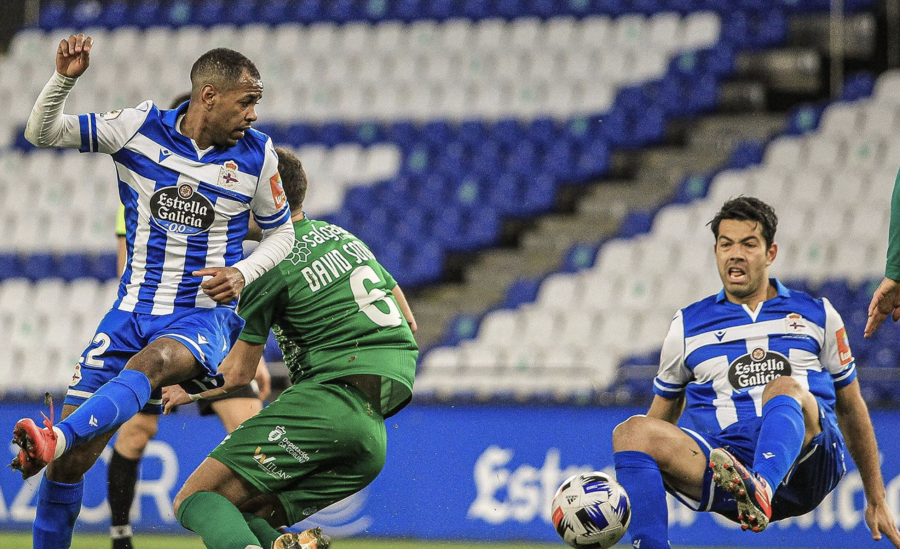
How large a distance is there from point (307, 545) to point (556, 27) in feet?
42.0

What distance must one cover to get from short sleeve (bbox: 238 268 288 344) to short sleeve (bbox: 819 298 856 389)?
2392 millimetres

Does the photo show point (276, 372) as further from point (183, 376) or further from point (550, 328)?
point (183, 376)

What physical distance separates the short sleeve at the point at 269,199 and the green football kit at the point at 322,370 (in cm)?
17

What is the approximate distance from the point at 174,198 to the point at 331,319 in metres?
0.81

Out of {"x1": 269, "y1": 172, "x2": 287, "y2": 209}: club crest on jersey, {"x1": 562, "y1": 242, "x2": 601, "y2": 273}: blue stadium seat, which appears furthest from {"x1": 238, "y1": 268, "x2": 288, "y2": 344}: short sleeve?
{"x1": 562, "y1": 242, "x2": 601, "y2": 273}: blue stadium seat

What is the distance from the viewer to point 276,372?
35.5 ft

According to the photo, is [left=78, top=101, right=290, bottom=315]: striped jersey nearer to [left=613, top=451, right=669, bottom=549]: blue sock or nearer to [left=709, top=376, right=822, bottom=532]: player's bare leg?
[left=613, top=451, right=669, bottom=549]: blue sock

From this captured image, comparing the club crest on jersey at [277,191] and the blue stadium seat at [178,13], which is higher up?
Result: the blue stadium seat at [178,13]

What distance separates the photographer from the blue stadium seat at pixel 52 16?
18.5 meters

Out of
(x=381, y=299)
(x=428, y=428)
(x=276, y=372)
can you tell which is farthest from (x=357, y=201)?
(x=381, y=299)

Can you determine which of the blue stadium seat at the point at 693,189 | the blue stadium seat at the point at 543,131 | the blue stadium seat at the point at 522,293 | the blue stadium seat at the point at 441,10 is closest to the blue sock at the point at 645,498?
the blue stadium seat at the point at 522,293

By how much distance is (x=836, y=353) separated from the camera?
17.8 feet

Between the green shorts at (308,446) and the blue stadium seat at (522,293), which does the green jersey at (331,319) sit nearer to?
the green shorts at (308,446)

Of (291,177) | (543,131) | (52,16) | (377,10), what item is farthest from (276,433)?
(52,16)
